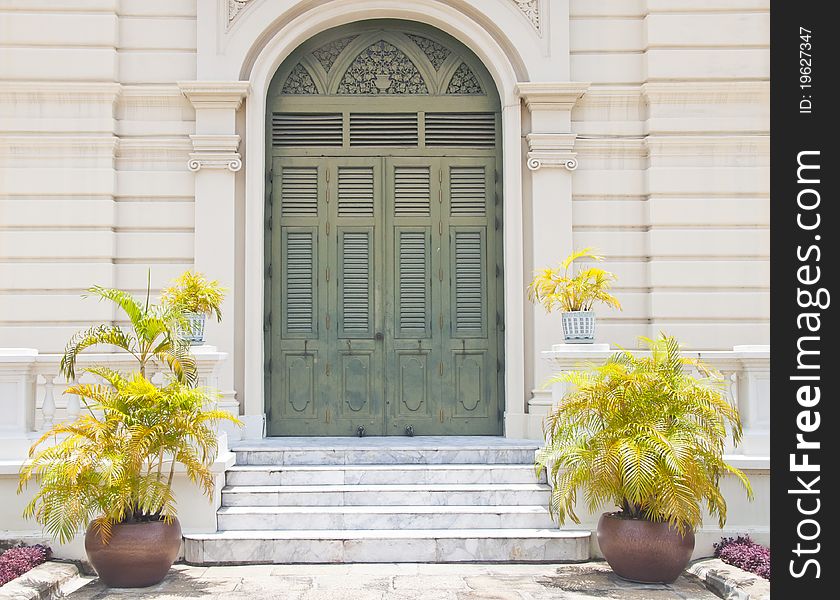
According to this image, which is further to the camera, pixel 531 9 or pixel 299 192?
pixel 299 192

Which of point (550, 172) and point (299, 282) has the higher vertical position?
point (550, 172)

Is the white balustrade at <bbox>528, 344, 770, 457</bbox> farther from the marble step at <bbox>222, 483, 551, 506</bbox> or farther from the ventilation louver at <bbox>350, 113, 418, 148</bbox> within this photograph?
the ventilation louver at <bbox>350, 113, 418, 148</bbox>

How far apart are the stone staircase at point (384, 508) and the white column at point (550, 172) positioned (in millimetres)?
1854

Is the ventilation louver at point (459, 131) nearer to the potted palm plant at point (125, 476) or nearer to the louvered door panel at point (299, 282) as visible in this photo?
the louvered door panel at point (299, 282)

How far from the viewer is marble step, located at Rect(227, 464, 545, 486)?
9.17 metres

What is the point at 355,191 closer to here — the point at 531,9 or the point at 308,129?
the point at 308,129

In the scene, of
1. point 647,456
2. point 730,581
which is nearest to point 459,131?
point 647,456

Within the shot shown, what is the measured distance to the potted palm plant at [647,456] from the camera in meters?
7.33

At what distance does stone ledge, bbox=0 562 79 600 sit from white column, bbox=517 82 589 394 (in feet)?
17.0

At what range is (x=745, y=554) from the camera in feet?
26.3

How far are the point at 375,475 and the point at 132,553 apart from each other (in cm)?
255

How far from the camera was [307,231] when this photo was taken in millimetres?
11188

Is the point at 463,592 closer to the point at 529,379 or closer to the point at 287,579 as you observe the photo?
the point at 287,579

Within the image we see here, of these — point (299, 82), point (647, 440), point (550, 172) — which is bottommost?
point (647, 440)
